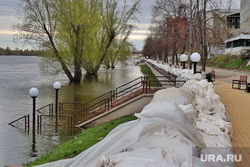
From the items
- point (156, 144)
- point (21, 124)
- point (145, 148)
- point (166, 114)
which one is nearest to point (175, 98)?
point (166, 114)

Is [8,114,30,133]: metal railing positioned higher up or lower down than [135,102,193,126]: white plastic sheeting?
lower down

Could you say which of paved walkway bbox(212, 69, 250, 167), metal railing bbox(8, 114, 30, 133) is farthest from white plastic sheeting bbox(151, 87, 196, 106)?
metal railing bbox(8, 114, 30, 133)

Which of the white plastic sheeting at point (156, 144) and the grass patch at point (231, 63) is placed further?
the grass patch at point (231, 63)

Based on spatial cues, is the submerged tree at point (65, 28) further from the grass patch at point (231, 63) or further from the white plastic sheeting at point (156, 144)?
the white plastic sheeting at point (156, 144)

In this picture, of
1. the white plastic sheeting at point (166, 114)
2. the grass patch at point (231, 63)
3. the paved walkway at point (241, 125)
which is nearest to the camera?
the white plastic sheeting at point (166, 114)

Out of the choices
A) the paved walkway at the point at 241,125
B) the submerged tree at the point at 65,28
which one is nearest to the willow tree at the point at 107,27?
the submerged tree at the point at 65,28

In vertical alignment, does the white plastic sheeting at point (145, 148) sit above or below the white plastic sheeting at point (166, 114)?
below

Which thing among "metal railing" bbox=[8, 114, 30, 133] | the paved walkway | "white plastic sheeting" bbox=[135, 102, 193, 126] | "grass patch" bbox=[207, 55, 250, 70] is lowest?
"metal railing" bbox=[8, 114, 30, 133]

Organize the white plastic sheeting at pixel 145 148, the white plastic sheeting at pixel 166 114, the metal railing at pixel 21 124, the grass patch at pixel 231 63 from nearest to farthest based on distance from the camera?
1. the white plastic sheeting at pixel 145 148
2. the white plastic sheeting at pixel 166 114
3. the metal railing at pixel 21 124
4. the grass patch at pixel 231 63

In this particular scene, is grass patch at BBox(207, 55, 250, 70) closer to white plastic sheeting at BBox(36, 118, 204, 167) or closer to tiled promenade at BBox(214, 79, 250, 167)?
tiled promenade at BBox(214, 79, 250, 167)

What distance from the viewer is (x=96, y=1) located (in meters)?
38.9

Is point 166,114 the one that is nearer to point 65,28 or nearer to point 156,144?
point 156,144

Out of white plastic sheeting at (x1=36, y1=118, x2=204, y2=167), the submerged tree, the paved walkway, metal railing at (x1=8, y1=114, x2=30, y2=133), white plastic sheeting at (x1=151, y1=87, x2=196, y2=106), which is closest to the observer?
white plastic sheeting at (x1=36, y1=118, x2=204, y2=167)

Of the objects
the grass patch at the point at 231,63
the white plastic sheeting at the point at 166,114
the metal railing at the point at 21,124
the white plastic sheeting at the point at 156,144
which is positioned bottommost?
the metal railing at the point at 21,124
